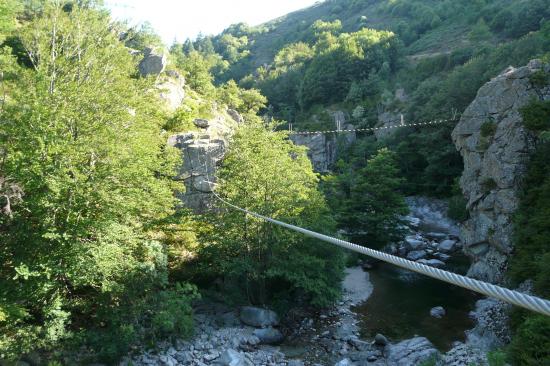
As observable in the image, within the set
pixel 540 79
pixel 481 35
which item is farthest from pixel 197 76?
pixel 481 35

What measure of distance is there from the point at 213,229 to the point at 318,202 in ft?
14.1

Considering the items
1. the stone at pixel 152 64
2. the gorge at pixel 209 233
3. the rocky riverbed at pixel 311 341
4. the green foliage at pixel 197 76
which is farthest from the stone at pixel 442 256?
the stone at pixel 152 64

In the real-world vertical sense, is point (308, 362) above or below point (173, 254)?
below

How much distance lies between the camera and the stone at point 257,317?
12.9m

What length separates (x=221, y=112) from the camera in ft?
80.8

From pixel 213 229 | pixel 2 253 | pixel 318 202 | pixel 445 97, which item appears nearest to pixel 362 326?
pixel 318 202

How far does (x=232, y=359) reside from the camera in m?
10.6

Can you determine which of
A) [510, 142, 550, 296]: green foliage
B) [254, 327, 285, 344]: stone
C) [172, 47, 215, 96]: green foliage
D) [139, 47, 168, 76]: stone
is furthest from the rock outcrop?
[254, 327, 285, 344]: stone

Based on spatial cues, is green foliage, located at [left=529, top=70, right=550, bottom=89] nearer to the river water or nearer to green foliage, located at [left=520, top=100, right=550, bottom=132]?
green foliage, located at [left=520, top=100, right=550, bottom=132]

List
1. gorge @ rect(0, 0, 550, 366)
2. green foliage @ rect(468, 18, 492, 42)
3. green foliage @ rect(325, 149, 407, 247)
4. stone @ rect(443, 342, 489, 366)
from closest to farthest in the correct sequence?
gorge @ rect(0, 0, 550, 366) → stone @ rect(443, 342, 489, 366) → green foliage @ rect(325, 149, 407, 247) → green foliage @ rect(468, 18, 492, 42)

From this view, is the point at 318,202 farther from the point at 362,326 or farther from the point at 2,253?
the point at 2,253

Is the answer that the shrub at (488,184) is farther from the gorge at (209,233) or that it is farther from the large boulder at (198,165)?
the large boulder at (198,165)

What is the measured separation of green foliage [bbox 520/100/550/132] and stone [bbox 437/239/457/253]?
9.31 meters

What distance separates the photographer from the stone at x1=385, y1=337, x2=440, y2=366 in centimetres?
1044
